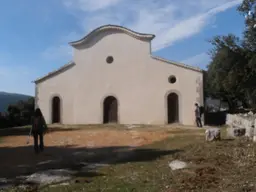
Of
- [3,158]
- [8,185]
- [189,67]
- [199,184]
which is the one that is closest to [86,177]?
Result: [8,185]

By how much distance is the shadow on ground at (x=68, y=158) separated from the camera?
33.7ft

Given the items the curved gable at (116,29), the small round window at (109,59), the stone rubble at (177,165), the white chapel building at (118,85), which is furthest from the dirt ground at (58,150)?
the curved gable at (116,29)

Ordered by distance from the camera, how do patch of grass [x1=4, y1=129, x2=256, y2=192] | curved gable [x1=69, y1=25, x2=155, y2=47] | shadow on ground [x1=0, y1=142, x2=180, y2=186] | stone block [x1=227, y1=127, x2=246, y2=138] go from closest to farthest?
1. patch of grass [x1=4, y1=129, x2=256, y2=192]
2. shadow on ground [x1=0, y1=142, x2=180, y2=186]
3. stone block [x1=227, y1=127, x2=246, y2=138]
4. curved gable [x1=69, y1=25, x2=155, y2=47]

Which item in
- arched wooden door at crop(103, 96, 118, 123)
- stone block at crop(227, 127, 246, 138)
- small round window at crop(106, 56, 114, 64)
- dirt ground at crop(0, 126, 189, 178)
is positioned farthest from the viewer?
small round window at crop(106, 56, 114, 64)

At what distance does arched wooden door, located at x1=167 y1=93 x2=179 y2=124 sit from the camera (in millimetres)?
28188

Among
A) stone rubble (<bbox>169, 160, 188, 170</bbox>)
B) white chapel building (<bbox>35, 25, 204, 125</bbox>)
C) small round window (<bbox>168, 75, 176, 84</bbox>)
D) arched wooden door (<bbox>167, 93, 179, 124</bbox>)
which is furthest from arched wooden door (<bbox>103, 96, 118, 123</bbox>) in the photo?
stone rubble (<bbox>169, 160, 188, 170</bbox>)

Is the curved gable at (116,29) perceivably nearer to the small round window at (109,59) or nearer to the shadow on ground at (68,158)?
the small round window at (109,59)

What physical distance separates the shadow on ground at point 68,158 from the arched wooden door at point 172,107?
46.1 ft

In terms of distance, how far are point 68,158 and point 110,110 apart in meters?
17.5

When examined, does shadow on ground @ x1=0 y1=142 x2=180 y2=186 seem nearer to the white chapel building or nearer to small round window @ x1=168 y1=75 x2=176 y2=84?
the white chapel building

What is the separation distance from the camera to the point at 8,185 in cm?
852

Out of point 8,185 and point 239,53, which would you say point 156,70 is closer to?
point 239,53

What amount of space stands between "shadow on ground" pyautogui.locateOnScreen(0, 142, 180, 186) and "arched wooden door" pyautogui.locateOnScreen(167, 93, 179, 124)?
1404cm

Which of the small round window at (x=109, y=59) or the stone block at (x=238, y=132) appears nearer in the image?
the stone block at (x=238, y=132)
